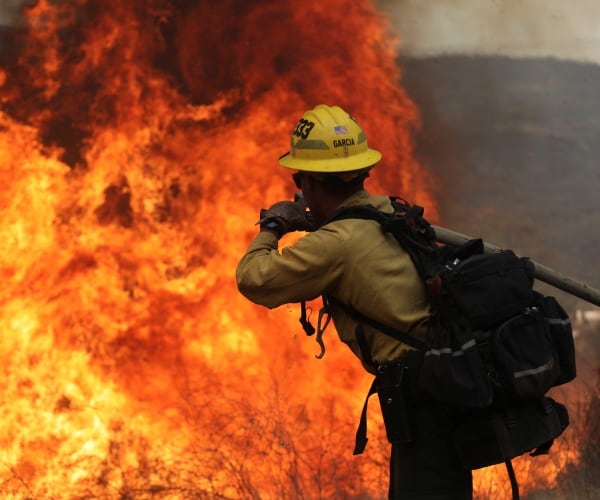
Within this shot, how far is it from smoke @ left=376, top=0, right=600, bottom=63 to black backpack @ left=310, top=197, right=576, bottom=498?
199 inches

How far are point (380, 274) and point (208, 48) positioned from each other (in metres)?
4.50

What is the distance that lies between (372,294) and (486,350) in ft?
1.44

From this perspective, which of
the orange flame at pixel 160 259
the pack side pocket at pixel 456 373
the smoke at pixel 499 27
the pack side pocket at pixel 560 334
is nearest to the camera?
the pack side pocket at pixel 456 373

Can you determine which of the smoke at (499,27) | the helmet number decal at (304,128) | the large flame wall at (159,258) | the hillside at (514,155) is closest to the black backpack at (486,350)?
the helmet number decal at (304,128)

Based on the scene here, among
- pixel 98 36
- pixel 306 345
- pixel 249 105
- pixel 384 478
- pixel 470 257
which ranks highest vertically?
pixel 470 257

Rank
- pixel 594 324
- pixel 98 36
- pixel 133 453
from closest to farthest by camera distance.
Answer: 1. pixel 133 453
2. pixel 98 36
3. pixel 594 324

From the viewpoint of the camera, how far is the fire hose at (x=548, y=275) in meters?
4.02

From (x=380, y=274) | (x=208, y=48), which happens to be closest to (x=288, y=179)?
(x=208, y=48)

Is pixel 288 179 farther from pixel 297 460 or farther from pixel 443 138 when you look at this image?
pixel 297 460

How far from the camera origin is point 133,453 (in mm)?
6445

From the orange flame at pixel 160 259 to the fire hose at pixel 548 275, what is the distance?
263 centimetres

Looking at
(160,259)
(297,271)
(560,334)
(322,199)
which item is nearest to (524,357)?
(560,334)

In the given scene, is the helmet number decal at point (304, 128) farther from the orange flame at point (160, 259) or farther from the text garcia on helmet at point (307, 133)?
the orange flame at point (160, 259)

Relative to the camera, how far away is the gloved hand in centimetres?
341
